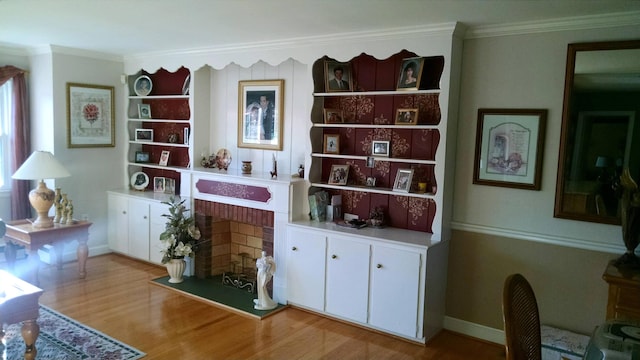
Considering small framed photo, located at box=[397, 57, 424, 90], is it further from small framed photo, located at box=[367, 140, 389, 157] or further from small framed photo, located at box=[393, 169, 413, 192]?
small framed photo, located at box=[393, 169, 413, 192]

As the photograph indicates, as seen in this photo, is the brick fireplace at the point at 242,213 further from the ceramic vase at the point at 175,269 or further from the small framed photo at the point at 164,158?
the small framed photo at the point at 164,158

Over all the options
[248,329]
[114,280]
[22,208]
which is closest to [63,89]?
[22,208]

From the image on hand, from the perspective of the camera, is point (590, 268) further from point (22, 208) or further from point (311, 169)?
point (22, 208)

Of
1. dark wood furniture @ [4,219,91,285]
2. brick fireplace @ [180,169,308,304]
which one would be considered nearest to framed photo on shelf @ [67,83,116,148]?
dark wood furniture @ [4,219,91,285]

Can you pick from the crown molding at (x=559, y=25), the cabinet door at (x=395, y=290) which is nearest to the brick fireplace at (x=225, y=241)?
the cabinet door at (x=395, y=290)

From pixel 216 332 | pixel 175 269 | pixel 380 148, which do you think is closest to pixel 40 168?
pixel 175 269

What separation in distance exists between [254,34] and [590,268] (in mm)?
3192

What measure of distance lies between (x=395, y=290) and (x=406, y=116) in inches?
54.5

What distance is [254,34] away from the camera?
4113 millimetres

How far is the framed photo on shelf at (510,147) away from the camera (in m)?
3.41

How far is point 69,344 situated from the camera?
11.0 feet

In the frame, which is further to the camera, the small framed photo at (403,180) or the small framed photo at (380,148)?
the small framed photo at (380,148)

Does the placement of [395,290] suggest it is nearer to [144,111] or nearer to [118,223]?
[118,223]

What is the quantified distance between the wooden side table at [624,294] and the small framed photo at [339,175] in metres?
2.16
